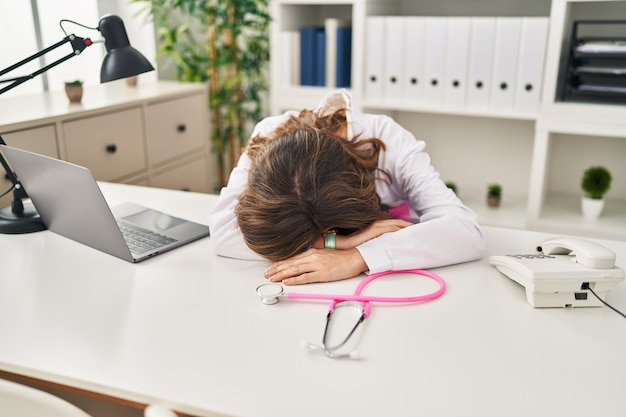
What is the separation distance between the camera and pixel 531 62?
2307mm

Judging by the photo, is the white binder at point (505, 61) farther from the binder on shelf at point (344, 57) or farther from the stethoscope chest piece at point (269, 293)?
the stethoscope chest piece at point (269, 293)

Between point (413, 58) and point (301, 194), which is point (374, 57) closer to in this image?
point (413, 58)

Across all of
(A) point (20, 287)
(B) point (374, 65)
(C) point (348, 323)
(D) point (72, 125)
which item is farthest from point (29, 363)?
(B) point (374, 65)

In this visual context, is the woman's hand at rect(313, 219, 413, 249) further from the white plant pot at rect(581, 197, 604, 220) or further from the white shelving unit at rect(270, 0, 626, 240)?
the white plant pot at rect(581, 197, 604, 220)

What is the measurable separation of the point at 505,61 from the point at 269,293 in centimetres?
170

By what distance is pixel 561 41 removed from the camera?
2244 millimetres

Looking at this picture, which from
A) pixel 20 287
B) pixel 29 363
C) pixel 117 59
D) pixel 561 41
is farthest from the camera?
pixel 561 41

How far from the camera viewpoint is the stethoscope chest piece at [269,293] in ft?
3.51

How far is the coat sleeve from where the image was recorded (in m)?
1.20

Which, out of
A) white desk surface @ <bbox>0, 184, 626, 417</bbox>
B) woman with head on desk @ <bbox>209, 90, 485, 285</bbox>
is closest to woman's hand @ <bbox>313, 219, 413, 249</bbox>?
woman with head on desk @ <bbox>209, 90, 485, 285</bbox>

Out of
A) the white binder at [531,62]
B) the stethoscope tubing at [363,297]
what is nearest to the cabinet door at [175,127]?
the white binder at [531,62]

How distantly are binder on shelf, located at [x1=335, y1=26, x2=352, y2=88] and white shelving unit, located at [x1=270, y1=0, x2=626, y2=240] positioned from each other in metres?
0.07

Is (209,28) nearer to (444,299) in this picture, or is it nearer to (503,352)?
(444,299)

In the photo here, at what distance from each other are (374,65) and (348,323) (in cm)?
181
